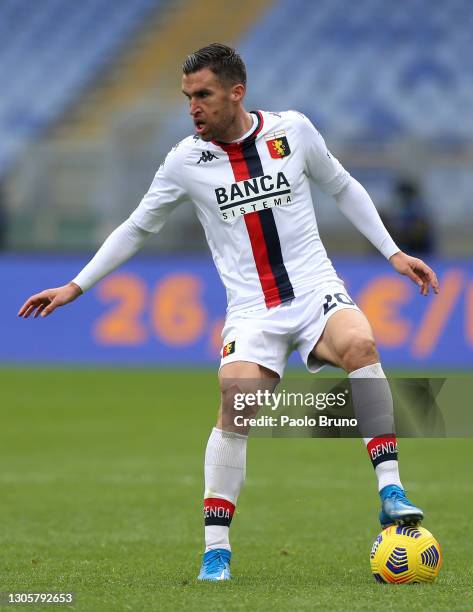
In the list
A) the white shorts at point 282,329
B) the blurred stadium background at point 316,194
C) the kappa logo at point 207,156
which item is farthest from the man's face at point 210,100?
the blurred stadium background at point 316,194

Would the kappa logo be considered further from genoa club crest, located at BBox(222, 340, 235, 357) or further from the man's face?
genoa club crest, located at BBox(222, 340, 235, 357)

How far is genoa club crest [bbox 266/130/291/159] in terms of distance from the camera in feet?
17.0

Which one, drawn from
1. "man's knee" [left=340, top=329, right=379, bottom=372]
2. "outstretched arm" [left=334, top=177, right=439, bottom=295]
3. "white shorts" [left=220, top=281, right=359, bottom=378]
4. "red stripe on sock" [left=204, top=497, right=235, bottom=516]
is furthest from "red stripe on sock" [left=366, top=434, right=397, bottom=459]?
"outstretched arm" [left=334, top=177, right=439, bottom=295]

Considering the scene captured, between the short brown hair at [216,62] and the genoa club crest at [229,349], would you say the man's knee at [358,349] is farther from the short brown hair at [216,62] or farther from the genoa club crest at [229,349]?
the short brown hair at [216,62]

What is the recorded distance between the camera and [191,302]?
15.1m

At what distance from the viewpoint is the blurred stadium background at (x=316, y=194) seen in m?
15.0

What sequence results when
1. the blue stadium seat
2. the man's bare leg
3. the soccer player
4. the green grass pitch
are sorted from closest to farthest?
the green grass pitch
the man's bare leg
the soccer player
the blue stadium seat

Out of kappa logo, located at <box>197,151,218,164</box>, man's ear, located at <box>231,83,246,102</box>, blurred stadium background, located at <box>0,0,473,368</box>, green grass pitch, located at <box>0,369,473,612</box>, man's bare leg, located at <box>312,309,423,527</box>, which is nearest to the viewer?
green grass pitch, located at <box>0,369,473,612</box>

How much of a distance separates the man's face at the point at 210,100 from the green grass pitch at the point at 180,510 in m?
1.81

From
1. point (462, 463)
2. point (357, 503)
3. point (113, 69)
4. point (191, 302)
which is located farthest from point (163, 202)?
point (113, 69)

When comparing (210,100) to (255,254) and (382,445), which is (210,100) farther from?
(382,445)

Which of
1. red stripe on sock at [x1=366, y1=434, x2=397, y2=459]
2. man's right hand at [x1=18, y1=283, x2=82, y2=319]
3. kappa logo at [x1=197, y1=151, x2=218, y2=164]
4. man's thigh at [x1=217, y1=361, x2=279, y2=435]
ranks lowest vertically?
red stripe on sock at [x1=366, y1=434, x2=397, y2=459]

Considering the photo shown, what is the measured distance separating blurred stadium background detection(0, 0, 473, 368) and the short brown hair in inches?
392

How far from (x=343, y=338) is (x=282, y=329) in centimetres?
29
